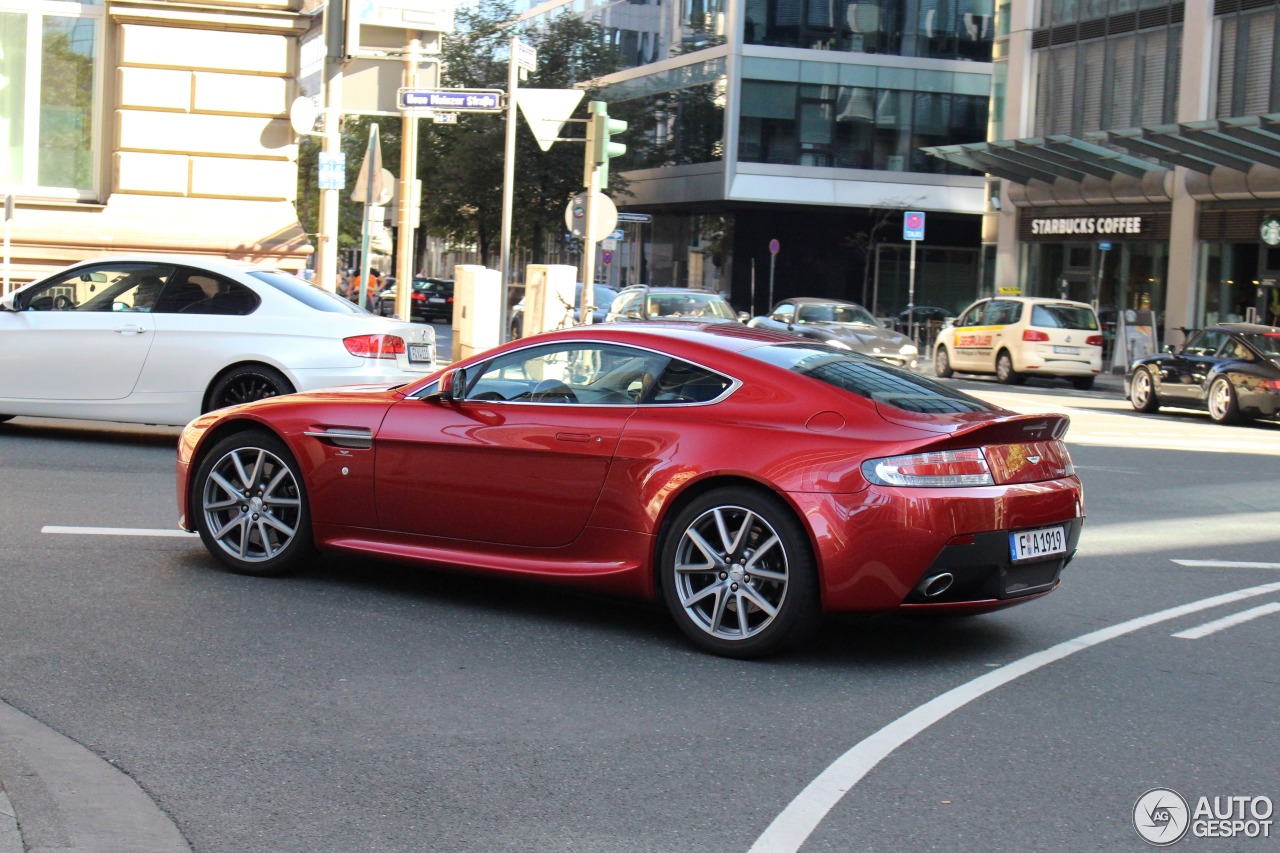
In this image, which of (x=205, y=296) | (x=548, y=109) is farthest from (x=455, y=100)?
(x=205, y=296)

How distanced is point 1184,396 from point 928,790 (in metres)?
18.9

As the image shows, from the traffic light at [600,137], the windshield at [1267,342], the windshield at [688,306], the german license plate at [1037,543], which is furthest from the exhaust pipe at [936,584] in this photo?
the windshield at [688,306]

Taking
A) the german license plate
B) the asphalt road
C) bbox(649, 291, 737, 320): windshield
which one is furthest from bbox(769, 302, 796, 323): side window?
the german license plate

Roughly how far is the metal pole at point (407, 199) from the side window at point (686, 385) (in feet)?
46.4

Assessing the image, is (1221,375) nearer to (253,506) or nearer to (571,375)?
(571,375)

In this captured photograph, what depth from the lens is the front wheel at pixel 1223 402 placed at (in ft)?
70.0

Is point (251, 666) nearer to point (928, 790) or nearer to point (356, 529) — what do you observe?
point (356, 529)

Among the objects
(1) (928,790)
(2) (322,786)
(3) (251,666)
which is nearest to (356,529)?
(3) (251,666)

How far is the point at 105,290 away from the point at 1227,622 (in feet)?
28.9

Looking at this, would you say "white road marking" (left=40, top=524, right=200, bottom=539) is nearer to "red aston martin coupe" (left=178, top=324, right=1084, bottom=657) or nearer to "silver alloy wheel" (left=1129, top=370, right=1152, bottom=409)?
"red aston martin coupe" (left=178, top=324, right=1084, bottom=657)

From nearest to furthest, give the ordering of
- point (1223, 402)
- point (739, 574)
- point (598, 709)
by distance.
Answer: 1. point (598, 709)
2. point (739, 574)
3. point (1223, 402)

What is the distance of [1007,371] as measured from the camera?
100 feet

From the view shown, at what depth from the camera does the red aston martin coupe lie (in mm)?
6129

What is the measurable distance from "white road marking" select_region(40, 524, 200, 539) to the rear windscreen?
76.8 feet
